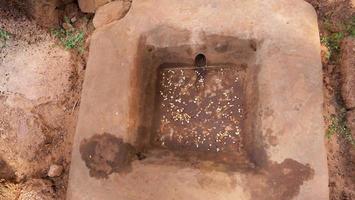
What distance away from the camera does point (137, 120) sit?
2.86 m

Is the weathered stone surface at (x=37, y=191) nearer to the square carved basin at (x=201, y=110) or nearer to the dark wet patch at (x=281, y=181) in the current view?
the square carved basin at (x=201, y=110)

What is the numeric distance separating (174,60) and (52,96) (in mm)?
1208

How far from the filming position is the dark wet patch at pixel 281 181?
8.13 feet

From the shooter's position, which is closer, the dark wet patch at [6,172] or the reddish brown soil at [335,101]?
the reddish brown soil at [335,101]

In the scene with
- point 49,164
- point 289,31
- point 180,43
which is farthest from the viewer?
point 49,164

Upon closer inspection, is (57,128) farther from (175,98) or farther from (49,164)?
(175,98)

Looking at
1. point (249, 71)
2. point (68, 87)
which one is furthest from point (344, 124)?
point (68, 87)

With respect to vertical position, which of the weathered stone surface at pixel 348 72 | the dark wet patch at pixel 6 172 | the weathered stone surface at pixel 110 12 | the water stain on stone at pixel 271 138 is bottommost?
the dark wet patch at pixel 6 172

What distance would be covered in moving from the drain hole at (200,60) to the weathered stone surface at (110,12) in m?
0.73

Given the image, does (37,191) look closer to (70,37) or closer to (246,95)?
(70,37)

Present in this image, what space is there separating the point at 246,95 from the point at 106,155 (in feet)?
3.96

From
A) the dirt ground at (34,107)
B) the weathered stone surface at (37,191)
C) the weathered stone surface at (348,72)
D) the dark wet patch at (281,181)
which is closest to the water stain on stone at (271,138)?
the dark wet patch at (281,181)

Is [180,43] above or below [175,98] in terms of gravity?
above

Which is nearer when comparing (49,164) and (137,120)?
(137,120)
